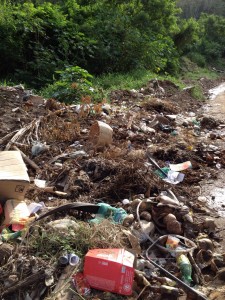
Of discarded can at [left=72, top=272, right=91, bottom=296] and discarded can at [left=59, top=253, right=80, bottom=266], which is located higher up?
discarded can at [left=59, top=253, right=80, bottom=266]

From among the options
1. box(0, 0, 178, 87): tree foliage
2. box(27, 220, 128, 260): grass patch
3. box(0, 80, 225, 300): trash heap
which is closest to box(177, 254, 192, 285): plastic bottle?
box(0, 80, 225, 300): trash heap

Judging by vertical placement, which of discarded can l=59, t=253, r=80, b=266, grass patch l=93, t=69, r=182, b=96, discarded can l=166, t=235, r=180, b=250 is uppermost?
discarded can l=59, t=253, r=80, b=266

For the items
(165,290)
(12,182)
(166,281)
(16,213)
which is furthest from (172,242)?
Result: (12,182)

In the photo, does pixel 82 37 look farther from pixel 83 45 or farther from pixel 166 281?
pixel 166 281

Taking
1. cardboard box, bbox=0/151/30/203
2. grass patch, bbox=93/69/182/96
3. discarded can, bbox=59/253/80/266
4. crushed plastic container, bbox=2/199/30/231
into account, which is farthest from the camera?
grass patch, bbox=93/69/182/96

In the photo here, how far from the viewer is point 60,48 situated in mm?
9188

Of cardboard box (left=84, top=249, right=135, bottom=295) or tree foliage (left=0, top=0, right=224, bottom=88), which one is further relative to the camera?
tree foliage (left=0, top=0, right=224, bottom=88)

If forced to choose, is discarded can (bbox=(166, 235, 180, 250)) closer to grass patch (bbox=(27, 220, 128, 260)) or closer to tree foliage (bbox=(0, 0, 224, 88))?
grass patch (bbox=(27, 220, 128, 260))

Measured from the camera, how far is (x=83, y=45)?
955 cm

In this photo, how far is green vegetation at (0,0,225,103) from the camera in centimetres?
836

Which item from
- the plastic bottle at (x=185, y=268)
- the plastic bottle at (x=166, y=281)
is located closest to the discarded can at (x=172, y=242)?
the plastic bottle at (x=185, y=268)

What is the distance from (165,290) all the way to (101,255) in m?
0.48

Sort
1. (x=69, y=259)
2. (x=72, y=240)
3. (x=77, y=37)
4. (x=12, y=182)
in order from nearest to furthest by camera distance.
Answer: (x=69, y=259) < (x=72, y=240) < (x=12, y=182) < (x=77, y=37)

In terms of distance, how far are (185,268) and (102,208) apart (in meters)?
0.83
